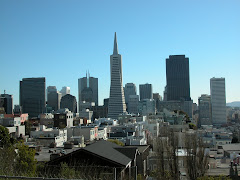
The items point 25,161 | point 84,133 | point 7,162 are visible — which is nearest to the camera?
point 7,162

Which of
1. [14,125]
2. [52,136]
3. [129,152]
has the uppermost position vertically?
[129,152]

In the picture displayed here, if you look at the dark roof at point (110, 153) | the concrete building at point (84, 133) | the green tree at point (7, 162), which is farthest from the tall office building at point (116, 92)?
the green tree at point (7, 162)

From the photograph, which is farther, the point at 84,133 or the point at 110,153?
the point at 84,133

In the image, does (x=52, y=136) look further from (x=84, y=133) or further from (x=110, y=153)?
(x=110, y=153)

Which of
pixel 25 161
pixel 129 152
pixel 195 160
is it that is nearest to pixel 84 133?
pixel 195 160

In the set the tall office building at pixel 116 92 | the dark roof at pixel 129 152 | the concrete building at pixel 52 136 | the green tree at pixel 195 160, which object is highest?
the tall office building at pixel 116 92

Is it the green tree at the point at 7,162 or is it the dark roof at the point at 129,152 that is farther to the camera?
the dark roof at the point at 129,152

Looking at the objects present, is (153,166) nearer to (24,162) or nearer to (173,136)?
(173,136)

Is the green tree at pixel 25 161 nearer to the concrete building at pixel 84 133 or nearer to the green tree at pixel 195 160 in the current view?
the green tree at pixel 195 160

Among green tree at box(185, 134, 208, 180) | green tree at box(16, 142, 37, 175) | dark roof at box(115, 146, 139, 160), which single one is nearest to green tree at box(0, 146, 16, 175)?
green tree at box(16, 142, 37, 175)

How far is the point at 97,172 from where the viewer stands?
18188mm

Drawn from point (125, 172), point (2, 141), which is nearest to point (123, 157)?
point (125, 172)

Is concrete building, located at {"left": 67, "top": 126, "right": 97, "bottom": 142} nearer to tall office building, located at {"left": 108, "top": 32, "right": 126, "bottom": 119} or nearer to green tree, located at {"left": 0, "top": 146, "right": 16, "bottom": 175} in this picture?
green tree, located at {"left": 0, "top": 146, "right": 16, "bottom": 175}

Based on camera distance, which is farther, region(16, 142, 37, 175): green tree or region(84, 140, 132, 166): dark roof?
region(16, 142, 37, 175): green tree
